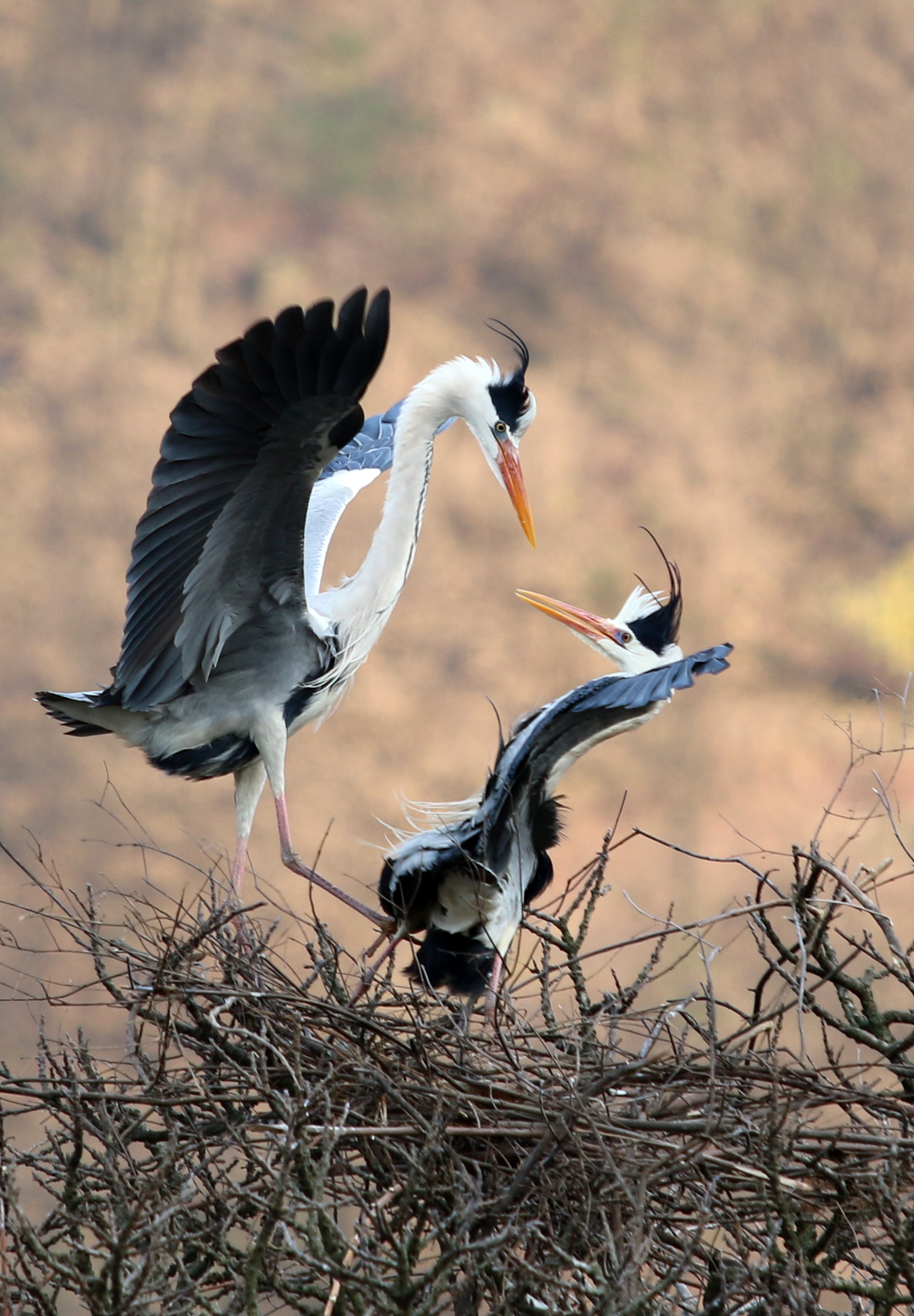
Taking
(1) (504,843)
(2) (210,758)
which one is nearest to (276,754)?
(2) (210,758)

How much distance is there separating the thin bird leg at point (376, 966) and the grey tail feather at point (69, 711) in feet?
3.46

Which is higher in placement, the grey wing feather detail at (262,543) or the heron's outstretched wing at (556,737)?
the grey wing feather detail at (262,543)

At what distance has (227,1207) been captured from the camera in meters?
2.10

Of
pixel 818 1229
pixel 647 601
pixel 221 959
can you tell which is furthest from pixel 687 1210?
pixel 647 601

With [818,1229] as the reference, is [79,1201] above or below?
below

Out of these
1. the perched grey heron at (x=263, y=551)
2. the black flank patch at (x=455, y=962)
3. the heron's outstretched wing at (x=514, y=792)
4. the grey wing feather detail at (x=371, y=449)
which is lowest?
the black flank patch at (x=455, y=962)

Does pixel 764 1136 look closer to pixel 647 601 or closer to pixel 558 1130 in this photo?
pixel 558 1130

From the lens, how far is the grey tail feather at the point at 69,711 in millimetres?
3607

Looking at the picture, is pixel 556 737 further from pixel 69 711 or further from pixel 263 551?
pixel 69 711

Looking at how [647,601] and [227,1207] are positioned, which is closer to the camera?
[227,1207]

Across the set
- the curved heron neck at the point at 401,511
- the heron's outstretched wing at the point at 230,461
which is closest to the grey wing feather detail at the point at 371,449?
the curved heron neck at the point at 401,511

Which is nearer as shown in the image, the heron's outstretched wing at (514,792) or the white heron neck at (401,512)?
the heron's outstretched wing at (514,792)

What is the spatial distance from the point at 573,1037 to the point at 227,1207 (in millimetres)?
642

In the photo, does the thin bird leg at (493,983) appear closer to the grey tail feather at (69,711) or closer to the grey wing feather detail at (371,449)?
the grey tail feather at (69,711)
